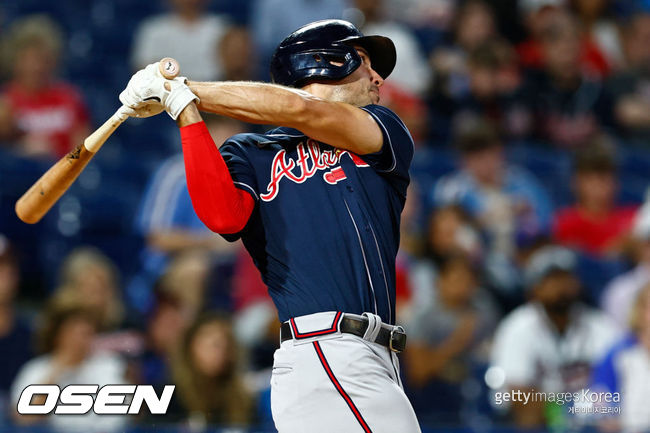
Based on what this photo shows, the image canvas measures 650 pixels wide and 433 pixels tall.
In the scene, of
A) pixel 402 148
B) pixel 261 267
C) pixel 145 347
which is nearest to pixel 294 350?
pixel 261 267

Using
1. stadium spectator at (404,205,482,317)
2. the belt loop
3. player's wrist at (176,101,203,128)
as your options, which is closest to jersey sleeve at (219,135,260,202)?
player's wrist at (176,101,203,128)

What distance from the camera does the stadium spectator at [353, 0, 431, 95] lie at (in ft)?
24.4

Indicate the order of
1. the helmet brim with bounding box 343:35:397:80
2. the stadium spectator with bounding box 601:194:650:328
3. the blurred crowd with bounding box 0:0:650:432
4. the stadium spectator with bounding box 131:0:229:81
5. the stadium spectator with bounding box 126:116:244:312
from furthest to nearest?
the stadium spectator with bounding box 131:0:229:81 < the stadium spectator with bounding box 601:194:650:328 < the stadium spectator with bounding box 126:116:244:312 < the blurred crowd with bounding box 0:0:650:432 < the helmet brim with bounding box 343:35:397:80

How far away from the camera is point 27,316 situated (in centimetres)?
535

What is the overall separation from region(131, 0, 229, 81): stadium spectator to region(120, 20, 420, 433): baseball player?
4348 mm

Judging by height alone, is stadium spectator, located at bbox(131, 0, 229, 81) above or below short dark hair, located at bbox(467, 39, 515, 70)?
above

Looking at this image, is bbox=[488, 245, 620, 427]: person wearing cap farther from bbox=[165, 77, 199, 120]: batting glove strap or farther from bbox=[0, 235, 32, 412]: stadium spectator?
bbox=[165, 77, 199, 120]: batting glove strap

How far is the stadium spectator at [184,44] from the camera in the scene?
281 inches

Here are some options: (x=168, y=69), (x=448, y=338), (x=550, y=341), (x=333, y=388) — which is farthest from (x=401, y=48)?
(x=333, y=388)

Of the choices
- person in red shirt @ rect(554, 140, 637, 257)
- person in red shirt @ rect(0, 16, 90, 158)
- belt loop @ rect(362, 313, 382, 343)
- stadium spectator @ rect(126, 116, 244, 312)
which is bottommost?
person in red shirt @ rect(554, 140, 637, 257)

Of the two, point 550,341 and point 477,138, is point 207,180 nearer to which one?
point 550,341

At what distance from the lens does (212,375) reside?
466cm

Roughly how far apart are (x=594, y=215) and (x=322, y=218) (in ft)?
14.8

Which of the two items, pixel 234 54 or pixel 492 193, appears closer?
pixel 492 193
